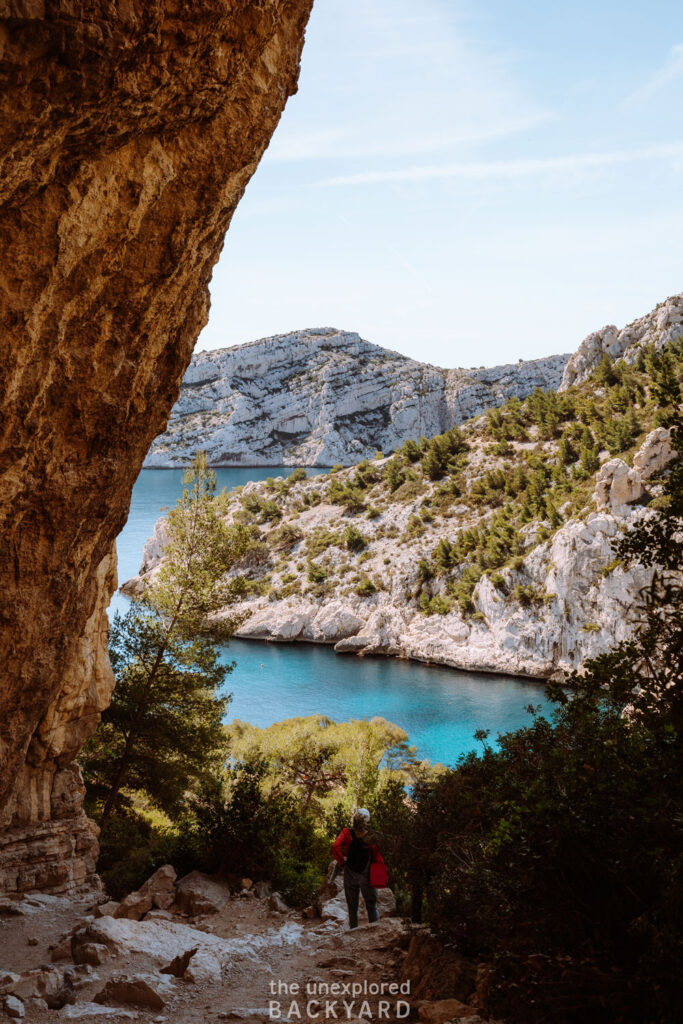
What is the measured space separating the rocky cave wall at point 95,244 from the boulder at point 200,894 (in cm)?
312

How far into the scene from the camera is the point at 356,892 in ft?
23.7

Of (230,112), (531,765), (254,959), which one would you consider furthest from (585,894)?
(230,112)

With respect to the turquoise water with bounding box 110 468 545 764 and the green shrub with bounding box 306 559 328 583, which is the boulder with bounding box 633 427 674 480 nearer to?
the turquoise water with bounding box 110 468 545 764

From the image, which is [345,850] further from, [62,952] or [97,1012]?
[62,952]

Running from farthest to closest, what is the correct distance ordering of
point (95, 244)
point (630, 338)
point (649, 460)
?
point (630, 338), point (649, 460), point (95, 244)

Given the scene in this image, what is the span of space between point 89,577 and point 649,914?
21.1 ft

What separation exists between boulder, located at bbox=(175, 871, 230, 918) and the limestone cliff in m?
97.5

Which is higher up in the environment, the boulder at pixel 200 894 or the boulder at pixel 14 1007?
the boulder at pixel 14 1007

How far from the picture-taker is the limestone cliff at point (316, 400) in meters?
107

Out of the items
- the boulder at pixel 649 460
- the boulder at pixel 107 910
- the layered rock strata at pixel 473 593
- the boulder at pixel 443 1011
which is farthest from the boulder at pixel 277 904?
the boulder at pixel 649 460

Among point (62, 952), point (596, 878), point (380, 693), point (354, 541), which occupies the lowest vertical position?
point (380, 693)

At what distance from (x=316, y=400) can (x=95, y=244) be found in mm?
110635

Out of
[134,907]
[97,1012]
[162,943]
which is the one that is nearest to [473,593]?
[134,907]

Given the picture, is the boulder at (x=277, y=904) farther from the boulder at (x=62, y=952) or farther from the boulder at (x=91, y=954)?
the boulder at (x=91, y=954)
